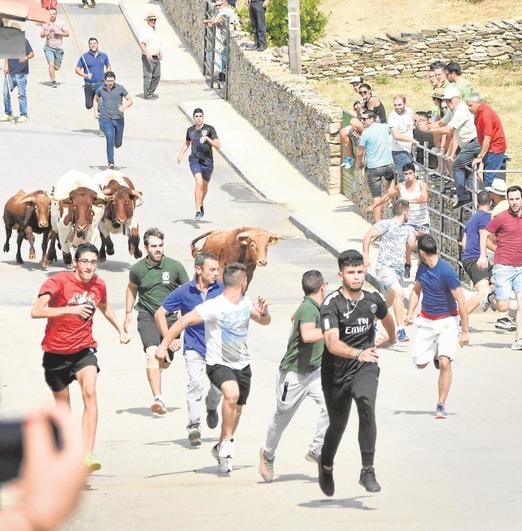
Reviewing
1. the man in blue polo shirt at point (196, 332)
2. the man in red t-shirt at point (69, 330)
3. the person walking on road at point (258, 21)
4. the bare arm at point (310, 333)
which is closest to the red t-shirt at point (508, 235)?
the man in blue polo shirt at point (196, 332)

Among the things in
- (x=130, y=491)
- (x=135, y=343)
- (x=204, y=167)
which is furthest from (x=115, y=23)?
(x=130, y=491)

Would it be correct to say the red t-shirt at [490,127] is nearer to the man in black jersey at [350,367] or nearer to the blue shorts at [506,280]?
the blue shorts at [506,280]

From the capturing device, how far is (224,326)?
392 inches

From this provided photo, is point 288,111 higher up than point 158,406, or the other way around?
point 288,111

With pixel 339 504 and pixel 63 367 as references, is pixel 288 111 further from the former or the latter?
pixel 339 504

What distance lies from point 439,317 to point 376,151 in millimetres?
9359

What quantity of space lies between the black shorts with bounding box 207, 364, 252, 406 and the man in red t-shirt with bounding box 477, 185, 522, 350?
5.27m

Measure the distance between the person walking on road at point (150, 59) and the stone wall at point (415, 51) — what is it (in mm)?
3526

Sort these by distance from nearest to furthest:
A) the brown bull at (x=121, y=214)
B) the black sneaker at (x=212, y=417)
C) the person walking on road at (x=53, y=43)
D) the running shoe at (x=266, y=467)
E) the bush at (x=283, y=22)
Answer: the running shoe at (x=266, y=467)
the black sneaker at (x=212, y=417)
the brown bull at (x=121, y=214)
the person walking on road at (x=53, y=43)
the bush at (x=283, y=22)

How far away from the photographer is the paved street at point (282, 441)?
884cm

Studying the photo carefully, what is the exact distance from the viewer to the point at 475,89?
31969mm

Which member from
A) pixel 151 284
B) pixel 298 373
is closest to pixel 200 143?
pixel 151 284

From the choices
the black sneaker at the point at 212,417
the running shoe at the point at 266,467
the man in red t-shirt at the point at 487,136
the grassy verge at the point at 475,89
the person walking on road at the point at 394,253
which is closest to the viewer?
the running shoe at the point at 266,467

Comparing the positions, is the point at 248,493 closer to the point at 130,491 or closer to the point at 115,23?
the point at 130,491
